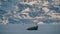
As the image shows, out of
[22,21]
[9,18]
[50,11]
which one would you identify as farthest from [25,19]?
[50,11]

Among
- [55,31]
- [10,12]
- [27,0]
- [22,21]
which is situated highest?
[27,0]

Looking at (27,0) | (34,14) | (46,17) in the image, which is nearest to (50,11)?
(46,17)

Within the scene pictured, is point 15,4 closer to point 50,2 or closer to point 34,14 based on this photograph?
point 34,14

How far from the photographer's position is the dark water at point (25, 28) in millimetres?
2689

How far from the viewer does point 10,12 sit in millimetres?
2686

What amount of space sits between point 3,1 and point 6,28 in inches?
19.4

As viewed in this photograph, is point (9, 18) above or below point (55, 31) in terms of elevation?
above

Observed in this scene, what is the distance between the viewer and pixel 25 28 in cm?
270

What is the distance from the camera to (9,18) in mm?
2686

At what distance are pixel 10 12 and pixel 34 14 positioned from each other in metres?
0.44

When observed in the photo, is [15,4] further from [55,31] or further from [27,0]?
[55,31]

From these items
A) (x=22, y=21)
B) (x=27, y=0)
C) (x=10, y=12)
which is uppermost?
(x=27, y=0)

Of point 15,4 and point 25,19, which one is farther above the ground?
point 15,4

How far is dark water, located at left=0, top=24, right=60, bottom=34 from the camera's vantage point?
2.69 metres
